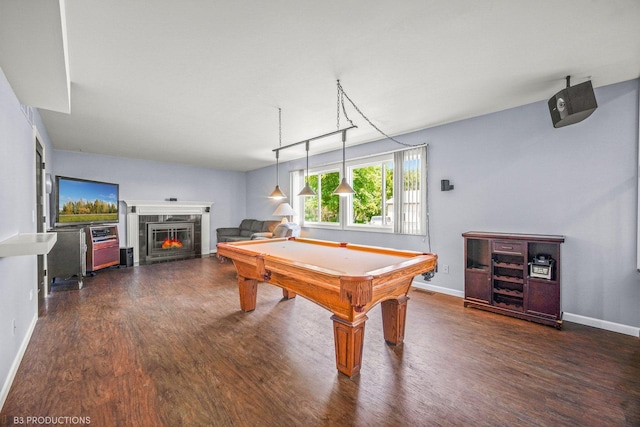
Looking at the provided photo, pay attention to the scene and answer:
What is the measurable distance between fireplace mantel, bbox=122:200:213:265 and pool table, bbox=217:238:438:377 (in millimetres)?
4692

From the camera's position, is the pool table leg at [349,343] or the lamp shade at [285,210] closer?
the pool table leg at [349,343]

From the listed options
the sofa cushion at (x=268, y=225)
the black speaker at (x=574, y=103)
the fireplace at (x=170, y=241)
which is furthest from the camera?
the sofa cushion at (x=268, y=225)

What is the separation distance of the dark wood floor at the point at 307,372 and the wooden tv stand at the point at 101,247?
213cm

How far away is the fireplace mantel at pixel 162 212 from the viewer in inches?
258

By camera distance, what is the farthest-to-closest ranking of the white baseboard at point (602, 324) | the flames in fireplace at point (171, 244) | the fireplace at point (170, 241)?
the flames in fireplace at point (171, 244), the fireplace at point (170, 241), the white baseboard at point (602, 324)

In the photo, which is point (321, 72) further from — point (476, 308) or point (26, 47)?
point (476, 308)

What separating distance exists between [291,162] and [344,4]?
17.8ft

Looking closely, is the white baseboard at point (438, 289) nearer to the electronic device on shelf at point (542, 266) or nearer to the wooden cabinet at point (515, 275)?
the wooden cabinet at point (515, 275)

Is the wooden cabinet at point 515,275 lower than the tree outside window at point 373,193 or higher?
→ lower

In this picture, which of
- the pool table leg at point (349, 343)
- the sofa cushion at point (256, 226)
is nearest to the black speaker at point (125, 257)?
the sofa cushion at point (256, 226)

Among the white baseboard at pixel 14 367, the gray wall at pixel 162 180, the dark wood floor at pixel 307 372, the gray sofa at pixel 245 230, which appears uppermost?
the gray wall at pixel 162 180

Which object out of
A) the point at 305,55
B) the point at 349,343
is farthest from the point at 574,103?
the point at 349,343

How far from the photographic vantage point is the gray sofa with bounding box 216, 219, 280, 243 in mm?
7582

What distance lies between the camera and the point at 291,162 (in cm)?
706
